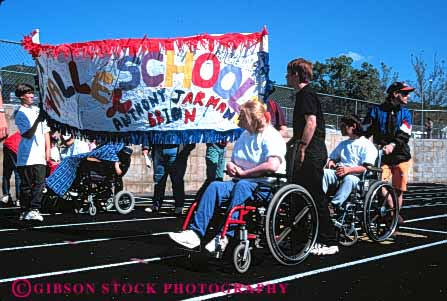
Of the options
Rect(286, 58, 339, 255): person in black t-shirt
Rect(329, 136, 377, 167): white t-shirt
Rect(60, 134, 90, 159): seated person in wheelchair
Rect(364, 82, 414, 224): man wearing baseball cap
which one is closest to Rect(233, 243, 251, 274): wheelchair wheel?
Rect(286, 58, 339, 255): person in black t-shirt

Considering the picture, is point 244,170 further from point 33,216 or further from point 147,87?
point 33,216

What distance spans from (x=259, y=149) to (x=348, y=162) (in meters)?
1.76

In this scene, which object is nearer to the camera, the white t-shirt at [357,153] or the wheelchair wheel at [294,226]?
the wheelchair wheel at [294,226]

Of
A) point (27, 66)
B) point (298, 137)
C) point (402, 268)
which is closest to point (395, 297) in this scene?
point (402, 268)

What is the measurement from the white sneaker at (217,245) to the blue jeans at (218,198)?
0.34 ft

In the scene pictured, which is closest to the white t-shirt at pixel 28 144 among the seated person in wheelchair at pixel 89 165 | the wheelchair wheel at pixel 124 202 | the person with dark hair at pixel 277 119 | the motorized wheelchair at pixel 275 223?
the seated person in wheelchair at pixel 89 165

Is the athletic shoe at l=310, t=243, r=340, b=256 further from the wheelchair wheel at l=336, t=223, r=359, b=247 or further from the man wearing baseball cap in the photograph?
the man wearing baseball cap

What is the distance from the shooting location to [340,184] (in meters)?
5.89

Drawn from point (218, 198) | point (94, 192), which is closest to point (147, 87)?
point (94, 192)

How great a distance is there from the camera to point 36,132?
7.43 meters

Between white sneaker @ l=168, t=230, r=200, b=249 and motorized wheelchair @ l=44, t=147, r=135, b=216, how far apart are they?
421 cm

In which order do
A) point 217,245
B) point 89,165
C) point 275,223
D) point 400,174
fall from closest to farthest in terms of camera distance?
point 217,245 → point 275,223 → point 400,174 → point 89,165

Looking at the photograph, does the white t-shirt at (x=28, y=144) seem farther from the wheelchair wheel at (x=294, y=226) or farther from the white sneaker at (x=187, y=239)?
the wheelchair wheel at (x=294, y=226)

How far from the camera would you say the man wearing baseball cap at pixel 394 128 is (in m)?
6.52
